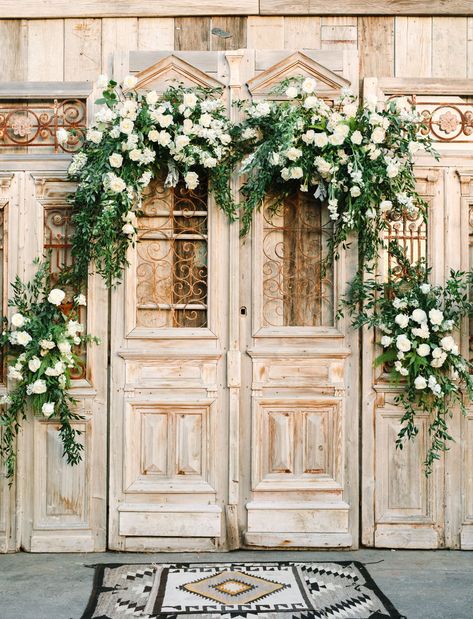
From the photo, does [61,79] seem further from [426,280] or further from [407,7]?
[426,280]

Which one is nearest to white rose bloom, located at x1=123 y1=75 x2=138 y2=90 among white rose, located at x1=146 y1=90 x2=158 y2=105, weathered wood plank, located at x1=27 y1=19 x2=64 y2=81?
white rose, located at x1=146 y1=90 x2=158 y2=105

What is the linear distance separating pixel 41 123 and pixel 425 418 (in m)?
3.24

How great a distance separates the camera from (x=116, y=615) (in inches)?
154

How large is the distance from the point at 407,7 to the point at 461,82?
0.62 metres

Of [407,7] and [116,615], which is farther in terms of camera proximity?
[407,7]

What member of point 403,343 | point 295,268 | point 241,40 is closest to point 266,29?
point 241,40

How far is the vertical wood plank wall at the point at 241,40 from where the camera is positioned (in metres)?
5.04

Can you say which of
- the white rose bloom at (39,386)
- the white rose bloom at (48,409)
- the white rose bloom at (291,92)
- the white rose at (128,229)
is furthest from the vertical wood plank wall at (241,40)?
the white rose bloom at (48,409)

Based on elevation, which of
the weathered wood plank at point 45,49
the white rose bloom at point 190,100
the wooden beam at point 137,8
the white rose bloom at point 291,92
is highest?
the wooden beam at point 137,8

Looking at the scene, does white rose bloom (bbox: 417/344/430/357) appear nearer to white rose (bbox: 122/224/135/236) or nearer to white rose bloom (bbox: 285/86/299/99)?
white rose bloom (bbox: 285/86/299/99)

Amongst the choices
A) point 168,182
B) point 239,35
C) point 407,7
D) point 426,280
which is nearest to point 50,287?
point 168,182

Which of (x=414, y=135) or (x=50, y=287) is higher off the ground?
(x=414, y=135)

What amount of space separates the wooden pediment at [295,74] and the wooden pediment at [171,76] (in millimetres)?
254

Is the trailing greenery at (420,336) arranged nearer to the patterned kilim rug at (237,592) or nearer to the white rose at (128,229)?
the patterned kilim rug at (237,592)
